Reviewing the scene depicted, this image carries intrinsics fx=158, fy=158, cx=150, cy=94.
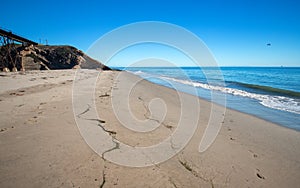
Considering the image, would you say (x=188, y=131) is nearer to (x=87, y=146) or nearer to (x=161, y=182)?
(x=161, y=182)

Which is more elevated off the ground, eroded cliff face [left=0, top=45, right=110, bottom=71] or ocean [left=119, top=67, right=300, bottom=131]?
eroded cliff face [left=0, top=45, right=110, bottom=71]

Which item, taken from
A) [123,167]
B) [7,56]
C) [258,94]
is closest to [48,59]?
[7,56]

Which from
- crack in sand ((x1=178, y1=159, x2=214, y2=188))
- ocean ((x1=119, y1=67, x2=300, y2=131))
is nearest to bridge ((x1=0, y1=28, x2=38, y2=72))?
ocean ((x1=119, y1=67, x2=300, y2=131))

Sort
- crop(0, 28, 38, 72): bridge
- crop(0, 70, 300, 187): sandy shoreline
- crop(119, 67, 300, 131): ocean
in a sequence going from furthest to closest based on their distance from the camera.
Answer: crop(0, 28, 38, 72): bridge → crop(119, 67, 300, 131): ocean → crop(0, 70, 300, 187): sandy shoreline

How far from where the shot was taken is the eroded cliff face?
22.6 metres

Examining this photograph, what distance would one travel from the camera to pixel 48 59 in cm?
3275

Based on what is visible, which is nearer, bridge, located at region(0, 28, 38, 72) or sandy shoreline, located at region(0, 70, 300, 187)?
sandy shoreline, located at region(0, 70, 300, 187)

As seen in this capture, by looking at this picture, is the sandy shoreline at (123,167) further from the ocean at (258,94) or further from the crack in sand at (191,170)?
the ocean at (258,94)

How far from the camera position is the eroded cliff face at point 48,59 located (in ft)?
74.1

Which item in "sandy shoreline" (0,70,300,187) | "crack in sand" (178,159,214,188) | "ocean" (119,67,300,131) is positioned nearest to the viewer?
"sandy shoreline" (0,70,300,187)

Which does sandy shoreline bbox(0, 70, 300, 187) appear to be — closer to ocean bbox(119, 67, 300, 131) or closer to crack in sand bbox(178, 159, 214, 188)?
crack in sand bbox(178, 159, 214, 188)

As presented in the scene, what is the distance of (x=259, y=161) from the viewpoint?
2877 millimetres

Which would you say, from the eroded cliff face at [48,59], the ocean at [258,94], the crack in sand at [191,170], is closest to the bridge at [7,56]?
the eroded cliff face at [48,59]

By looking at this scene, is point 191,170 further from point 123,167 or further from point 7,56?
point 7,56
